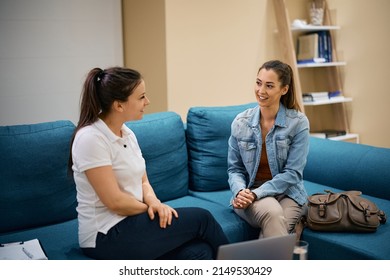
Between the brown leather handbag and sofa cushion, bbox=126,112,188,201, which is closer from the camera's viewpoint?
the brown leather handbag

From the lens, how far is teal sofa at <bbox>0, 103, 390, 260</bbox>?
227cm

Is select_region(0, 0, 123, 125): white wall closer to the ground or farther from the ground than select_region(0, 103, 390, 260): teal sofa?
farther from the ground

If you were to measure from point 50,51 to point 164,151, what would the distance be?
1.15 meters

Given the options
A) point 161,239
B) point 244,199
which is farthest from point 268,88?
point 161,239

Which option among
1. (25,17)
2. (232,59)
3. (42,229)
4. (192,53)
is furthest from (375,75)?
(42,229)

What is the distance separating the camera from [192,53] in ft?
12.0

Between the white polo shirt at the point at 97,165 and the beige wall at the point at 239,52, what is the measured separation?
158 cm

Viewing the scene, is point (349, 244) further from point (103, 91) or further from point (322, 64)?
point (322, 64)

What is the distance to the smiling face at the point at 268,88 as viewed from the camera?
96.2 inches

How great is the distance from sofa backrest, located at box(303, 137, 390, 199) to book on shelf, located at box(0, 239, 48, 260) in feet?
5.56

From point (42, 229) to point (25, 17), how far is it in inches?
58.0

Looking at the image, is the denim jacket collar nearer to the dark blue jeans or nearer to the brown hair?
the brown hair

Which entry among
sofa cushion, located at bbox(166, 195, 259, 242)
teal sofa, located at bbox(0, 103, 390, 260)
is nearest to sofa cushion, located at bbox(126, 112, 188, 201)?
teal sofa, located at bbox(0, 103, 390, 260)

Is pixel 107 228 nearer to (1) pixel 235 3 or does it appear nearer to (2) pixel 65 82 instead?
(2) pixel 65 82
